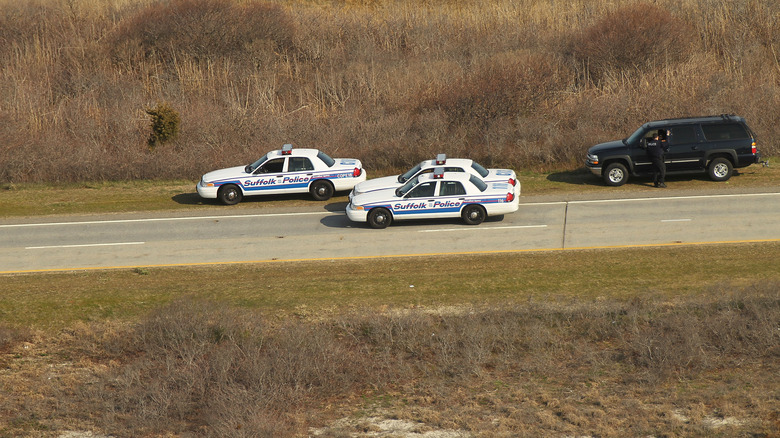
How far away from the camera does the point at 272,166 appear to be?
74.8ft

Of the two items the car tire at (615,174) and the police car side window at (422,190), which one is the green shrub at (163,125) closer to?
the police car side window at (422,190)

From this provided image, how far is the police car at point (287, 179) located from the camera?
2264cm

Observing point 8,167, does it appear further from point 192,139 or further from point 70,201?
point 192,139

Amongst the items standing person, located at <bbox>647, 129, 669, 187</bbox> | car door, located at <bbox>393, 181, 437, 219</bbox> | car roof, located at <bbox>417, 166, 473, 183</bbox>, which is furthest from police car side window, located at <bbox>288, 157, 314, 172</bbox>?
A: standing person, located at <bbox>647, 129, 669, 187</bbox>

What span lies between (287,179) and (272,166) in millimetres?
650

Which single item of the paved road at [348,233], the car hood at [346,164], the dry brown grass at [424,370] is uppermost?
the car hood at [346,164]

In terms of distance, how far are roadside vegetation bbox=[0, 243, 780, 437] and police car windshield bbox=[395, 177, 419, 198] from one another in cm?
292

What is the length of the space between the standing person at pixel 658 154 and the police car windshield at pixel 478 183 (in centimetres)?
567

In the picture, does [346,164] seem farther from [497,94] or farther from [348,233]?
[497,94]

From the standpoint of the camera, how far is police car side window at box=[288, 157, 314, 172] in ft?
74.4

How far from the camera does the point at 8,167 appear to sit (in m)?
26.9

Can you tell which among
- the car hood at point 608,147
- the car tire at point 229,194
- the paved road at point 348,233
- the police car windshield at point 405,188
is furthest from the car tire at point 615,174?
the car tire at point 229,194

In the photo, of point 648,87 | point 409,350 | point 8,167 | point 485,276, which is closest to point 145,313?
point 409,350

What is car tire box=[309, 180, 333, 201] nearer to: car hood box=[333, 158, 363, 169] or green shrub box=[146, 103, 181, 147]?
car hood box=[333, 158, 363, 169]
